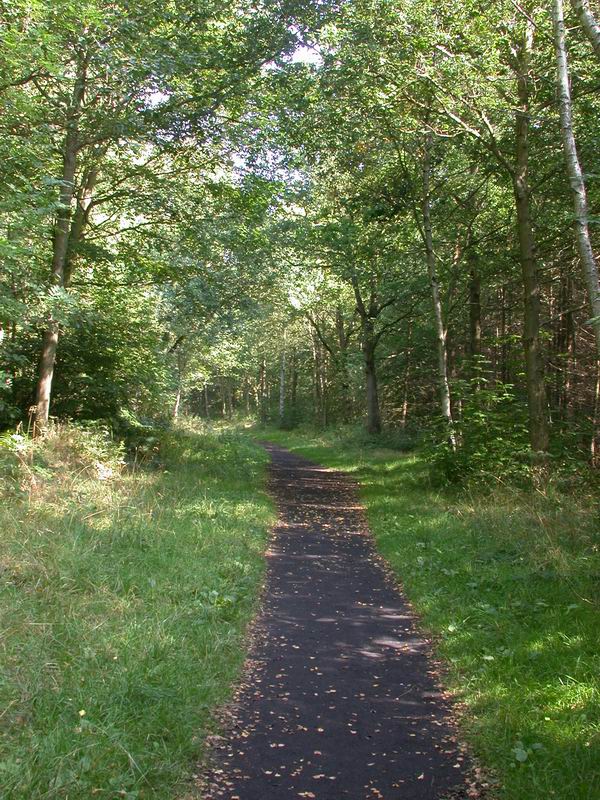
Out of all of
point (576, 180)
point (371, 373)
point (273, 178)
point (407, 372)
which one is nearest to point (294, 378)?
point (371, 373)

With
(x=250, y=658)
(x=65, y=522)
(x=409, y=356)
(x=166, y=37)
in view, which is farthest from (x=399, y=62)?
(x=409, y=356)

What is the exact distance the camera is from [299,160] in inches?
533

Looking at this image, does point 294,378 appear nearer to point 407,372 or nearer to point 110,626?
point 407,372

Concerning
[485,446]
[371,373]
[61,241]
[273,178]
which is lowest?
[485,446]

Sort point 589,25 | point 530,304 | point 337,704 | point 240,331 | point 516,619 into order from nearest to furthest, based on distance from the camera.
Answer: point 337,704 < point 516,619 < point 589,25 < point 530,304 < point 240,331

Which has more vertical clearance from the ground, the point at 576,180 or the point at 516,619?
the point at 576,180

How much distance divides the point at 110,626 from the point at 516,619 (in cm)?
380

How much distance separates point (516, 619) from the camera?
5707 millimetres

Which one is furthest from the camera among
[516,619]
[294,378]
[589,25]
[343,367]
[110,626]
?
[294,378]

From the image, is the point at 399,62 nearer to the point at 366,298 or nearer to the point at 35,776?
the point at 35,776

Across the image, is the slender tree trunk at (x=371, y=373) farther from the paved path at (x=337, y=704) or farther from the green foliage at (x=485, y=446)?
the paved path at (x=337, y=704)

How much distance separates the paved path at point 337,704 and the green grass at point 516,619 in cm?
30

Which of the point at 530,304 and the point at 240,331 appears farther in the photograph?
the point at 240,331

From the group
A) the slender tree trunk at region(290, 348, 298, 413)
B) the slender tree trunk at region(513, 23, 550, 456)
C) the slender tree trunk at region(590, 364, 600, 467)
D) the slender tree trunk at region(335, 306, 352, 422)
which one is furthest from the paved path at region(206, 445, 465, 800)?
the slender tree trunk at region(290, 348, 298, 413)
